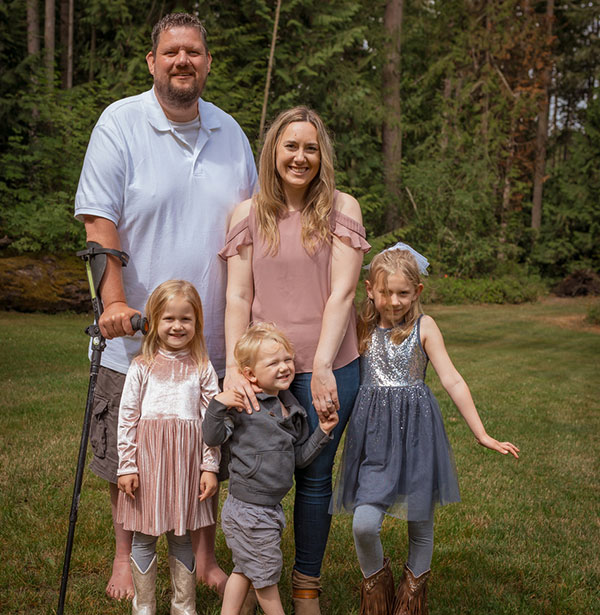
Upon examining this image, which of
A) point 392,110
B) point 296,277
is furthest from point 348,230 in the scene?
point 392,110

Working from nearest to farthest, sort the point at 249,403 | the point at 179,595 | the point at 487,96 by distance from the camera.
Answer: the point at 249,403 → the point at 179,595 → the point at 487,96

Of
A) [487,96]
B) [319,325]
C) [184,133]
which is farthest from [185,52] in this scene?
[487,96]

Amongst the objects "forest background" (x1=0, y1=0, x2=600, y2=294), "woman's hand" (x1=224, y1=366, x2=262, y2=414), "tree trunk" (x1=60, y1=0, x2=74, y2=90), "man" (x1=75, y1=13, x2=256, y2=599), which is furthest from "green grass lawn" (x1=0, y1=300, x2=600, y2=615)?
"tree trunk" (x1=60, y1=0, x2=74, y2=90)

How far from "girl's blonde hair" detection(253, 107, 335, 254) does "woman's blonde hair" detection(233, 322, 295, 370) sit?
0.98 feet

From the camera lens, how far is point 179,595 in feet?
8.93

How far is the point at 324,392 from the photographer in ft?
8.36

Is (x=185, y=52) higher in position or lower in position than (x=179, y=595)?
higher

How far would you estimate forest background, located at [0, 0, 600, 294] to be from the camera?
13969mm

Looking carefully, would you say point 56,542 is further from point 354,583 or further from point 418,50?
point 418,50

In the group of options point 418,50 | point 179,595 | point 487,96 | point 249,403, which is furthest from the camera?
point 418,50

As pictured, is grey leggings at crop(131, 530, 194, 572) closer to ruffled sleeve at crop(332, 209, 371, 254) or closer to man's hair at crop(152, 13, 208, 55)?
ruffled sleeve at crop(332, 209, 371, 254)

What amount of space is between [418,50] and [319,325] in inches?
965

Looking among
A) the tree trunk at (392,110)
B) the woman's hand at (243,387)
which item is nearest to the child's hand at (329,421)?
the woman's hand at (243,387)

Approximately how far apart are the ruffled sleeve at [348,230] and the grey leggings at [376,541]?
1.02 m
